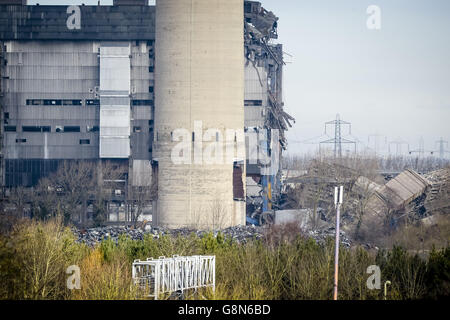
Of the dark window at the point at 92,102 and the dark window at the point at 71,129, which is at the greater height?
the dark window at the point at 92,102

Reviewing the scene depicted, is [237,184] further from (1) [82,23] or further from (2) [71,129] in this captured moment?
(1) [82,23]

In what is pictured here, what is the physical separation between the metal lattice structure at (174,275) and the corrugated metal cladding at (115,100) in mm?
27289

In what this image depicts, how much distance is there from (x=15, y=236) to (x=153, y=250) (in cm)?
649

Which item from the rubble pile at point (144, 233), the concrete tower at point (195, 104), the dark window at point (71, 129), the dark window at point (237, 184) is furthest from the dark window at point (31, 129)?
the dark window at point (237, 184)

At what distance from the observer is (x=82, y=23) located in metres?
49.7

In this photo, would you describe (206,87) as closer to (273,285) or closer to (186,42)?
(186,42)

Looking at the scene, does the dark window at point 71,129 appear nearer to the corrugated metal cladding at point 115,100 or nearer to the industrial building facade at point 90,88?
the industrial building facade at point 90,88

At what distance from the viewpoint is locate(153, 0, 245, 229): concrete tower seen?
42.2 meters

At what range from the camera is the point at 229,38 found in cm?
4284


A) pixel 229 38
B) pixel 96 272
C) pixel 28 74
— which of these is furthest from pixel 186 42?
pixel 96 272

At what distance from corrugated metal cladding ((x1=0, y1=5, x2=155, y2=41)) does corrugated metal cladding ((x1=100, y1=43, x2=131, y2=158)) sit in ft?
3.48

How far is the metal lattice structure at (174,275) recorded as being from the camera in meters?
19.9

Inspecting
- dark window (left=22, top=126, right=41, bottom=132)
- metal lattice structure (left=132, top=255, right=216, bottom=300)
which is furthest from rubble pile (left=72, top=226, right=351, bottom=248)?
metal lattice structure (left=132, top=255, right=216, bottom=300)
